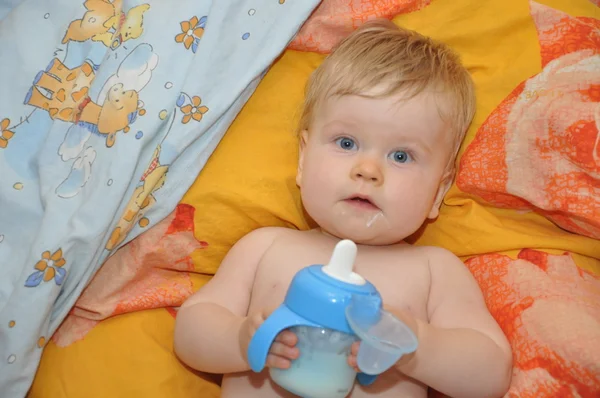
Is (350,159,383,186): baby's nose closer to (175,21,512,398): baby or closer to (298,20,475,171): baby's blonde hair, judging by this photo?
(175,21,512,398): baby

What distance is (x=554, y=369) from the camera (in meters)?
1.18

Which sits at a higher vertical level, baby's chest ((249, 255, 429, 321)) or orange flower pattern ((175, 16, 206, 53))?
orange flower pattern ((175, 16, 206, 53))

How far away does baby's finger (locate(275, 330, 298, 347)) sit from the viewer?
0.99 m

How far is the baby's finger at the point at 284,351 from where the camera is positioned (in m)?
0.99

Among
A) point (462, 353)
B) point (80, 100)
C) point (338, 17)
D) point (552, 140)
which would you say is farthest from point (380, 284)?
point (80, 100)

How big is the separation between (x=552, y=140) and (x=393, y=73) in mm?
318

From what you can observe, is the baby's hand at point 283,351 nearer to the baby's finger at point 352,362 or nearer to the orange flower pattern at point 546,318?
the baby's finger at point 352,362

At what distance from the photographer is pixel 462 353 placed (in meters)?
1.15

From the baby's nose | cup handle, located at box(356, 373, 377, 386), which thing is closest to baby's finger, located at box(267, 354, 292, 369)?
cup handle, located at box(356, 373, 377, 386)

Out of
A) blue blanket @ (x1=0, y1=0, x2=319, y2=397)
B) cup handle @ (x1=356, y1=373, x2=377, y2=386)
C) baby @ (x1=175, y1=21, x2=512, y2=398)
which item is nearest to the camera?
cup handle @ (x1=356, y1=373, x2=377, y2=386)

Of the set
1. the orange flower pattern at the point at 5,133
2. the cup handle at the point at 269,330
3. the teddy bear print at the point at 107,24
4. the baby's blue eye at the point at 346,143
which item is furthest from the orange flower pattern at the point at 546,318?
the orange flower pattern at the point at 5,133

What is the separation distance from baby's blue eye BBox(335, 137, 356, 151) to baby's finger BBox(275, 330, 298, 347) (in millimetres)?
391

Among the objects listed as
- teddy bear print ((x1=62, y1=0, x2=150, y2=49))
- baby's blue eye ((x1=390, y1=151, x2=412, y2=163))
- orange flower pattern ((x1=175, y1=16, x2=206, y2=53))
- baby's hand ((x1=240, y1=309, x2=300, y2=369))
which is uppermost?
baby's blue eye ((x1=390, y1=151, x2=412, y2=163))

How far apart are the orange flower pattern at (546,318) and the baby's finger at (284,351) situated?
0.42 m
